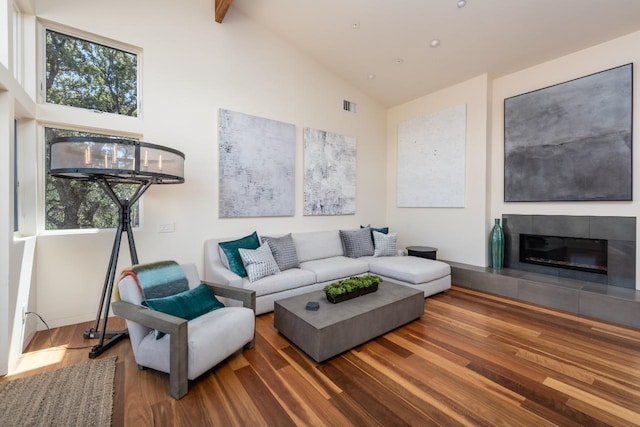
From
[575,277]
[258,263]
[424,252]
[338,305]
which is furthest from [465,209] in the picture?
[258,263]

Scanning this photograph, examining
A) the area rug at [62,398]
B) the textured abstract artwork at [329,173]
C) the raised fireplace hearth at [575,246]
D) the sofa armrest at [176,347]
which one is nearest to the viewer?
the area rug at [62,398]

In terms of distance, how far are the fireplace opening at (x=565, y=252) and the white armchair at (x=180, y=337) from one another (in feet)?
13.6

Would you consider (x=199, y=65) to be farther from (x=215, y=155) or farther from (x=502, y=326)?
(x=502, y=326)

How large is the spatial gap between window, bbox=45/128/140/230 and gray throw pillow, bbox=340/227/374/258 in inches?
122

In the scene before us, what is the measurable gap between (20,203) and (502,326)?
16.0ft

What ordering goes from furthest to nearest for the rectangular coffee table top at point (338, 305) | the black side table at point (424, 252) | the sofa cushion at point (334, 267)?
the black side table at point (424, 252), the sofa cushion at point (334, 267), the rectangular coffee table top at point (338, 305)

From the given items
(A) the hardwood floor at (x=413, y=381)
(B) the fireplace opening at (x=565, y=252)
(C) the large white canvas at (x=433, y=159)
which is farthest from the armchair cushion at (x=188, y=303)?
(B) the fireplace opening at (x=565, y=252)

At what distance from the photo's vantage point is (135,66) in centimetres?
305

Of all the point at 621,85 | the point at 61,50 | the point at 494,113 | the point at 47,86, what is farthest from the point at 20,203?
the point at 621,85

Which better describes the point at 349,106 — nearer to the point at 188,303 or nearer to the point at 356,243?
the point at 356,243

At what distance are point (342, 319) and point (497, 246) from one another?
10.3ft

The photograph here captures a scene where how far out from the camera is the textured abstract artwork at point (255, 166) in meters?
3.59

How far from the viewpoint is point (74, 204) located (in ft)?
9.09

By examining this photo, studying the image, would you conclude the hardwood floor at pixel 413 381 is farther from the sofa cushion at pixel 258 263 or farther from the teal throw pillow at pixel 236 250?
the teal throw pillow at pixel 236 250
